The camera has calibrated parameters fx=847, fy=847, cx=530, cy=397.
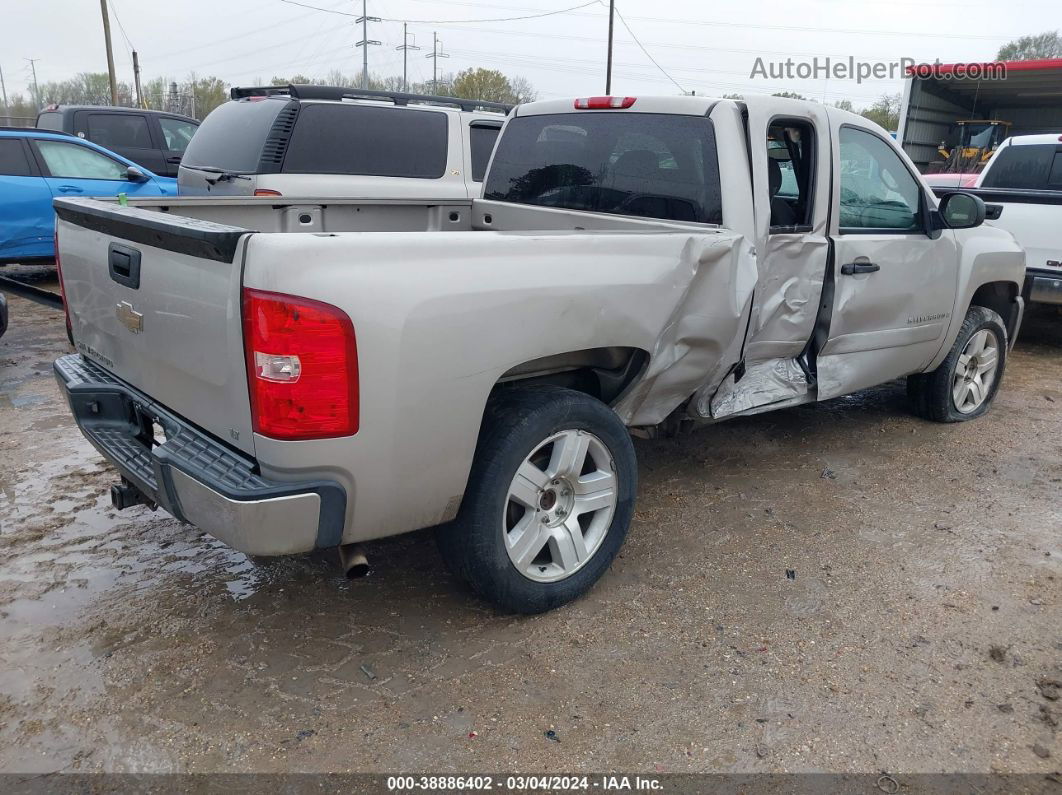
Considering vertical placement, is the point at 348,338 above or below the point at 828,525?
above

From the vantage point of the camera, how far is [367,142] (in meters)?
6.85

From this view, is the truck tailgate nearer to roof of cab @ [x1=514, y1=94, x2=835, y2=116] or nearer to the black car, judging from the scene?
roof of cab @ [x1=514, y1=94, x2=835, y2=116]

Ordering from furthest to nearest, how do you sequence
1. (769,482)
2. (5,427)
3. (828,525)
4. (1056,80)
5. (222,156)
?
1. (1056,80)
2. (222,156)
3. (5,427)
4. (769,482)
5. (828,525)

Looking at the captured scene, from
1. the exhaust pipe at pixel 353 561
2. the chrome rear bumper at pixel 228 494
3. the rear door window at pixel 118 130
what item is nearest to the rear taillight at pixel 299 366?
the chrome rear bumper at pixel 228 494

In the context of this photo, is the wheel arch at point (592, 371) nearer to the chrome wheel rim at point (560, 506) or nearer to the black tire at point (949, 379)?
the chrome wheel rim at point (560, 506)

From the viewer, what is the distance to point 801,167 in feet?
13.3

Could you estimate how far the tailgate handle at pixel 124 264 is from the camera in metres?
2.80

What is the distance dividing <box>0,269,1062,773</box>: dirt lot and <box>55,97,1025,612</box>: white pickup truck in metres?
0.39

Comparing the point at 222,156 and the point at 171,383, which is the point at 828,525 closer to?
the point at 171,383

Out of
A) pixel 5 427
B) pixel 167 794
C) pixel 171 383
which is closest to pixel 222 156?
pixel 5 427

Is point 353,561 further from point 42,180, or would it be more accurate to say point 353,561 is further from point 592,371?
point 42,180

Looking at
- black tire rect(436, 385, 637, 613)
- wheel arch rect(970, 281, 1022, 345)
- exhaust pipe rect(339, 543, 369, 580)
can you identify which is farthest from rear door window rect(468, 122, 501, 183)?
exhaust pipe rect(339, 543, 369, 580)

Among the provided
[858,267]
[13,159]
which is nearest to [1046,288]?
[858,267]

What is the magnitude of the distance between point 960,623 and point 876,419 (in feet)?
8.65
